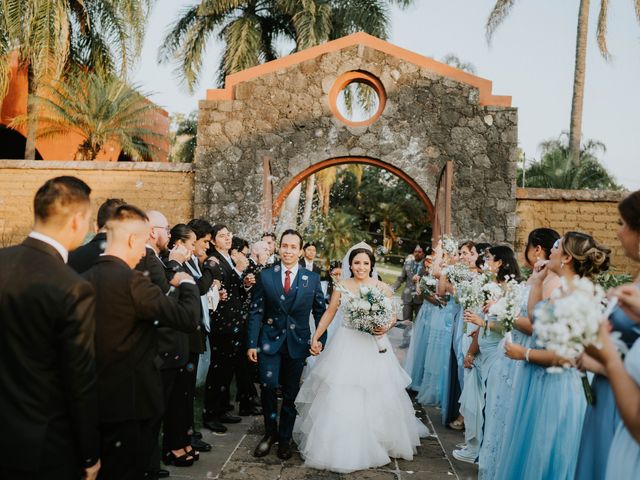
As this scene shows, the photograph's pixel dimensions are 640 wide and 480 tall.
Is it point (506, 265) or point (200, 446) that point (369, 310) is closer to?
point (506, 265)

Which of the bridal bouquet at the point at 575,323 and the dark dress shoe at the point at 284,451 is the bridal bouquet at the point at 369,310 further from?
the bridal bouquet at the point at 575,323

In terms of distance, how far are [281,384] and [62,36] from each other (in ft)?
43.1

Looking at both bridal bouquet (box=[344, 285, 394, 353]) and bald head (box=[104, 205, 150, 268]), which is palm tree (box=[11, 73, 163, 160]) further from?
bald head (box=[104, 205, 150, 268])

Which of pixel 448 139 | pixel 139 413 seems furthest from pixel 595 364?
pixel 448 139

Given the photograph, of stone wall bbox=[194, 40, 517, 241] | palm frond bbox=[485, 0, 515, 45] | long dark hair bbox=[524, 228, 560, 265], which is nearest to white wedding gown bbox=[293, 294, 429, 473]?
long dark hair bbox=[524, 228, 560, 265]

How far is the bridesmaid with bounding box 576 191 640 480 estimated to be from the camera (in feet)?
7.79

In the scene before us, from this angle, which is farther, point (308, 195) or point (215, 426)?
point (308, 195)

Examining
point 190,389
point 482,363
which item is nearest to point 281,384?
point 190,389

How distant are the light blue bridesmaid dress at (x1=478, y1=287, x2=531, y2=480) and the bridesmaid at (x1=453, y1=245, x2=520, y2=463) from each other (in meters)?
0.24

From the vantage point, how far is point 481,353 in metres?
5.22

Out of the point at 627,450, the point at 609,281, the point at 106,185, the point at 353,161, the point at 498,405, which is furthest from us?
the point at 106,185

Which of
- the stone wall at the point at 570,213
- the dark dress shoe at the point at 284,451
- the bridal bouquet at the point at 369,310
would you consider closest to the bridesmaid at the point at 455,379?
the bridal bouquet at the point at 369,310

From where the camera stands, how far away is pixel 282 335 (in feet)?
17.1

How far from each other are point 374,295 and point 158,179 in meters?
8.73
